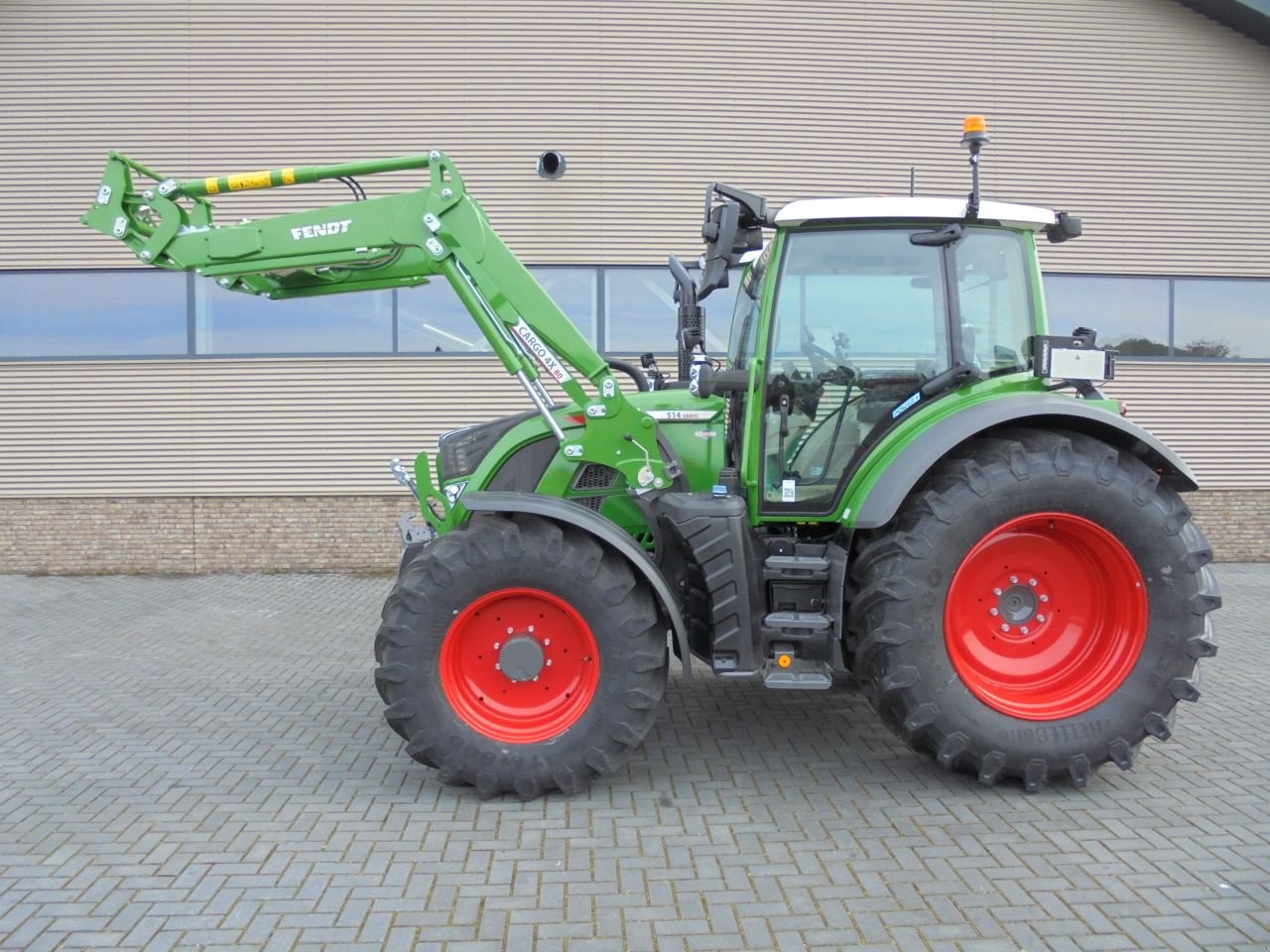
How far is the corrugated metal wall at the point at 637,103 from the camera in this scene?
9.44 m

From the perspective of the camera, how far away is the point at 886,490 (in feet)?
12.8

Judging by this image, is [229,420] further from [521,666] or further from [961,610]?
[961,610]

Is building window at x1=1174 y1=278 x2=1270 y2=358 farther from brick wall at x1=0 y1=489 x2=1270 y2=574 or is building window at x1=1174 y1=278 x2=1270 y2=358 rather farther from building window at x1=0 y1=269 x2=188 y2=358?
building window at x1=0 y1=269 x2=188 y2=358

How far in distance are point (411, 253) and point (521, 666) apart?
204cm

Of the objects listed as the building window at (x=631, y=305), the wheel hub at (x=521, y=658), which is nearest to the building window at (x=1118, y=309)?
the building window at (x=631, y=305)

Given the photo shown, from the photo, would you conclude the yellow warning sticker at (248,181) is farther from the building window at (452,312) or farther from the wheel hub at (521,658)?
the building window at (452,312)

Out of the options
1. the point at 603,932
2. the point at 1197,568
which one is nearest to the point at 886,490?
the point at 1197,568

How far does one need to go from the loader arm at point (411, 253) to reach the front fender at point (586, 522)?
0.48m

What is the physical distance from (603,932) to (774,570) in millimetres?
1784

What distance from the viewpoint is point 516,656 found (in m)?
3.99

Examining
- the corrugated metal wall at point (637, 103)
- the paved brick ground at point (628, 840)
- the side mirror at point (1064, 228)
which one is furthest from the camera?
the corrugated metal wall at point (637, 103)

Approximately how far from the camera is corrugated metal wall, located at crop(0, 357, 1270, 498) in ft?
31.2

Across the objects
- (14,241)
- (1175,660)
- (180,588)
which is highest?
(14,241)

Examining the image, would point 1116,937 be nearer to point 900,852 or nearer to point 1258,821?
point 900,852
